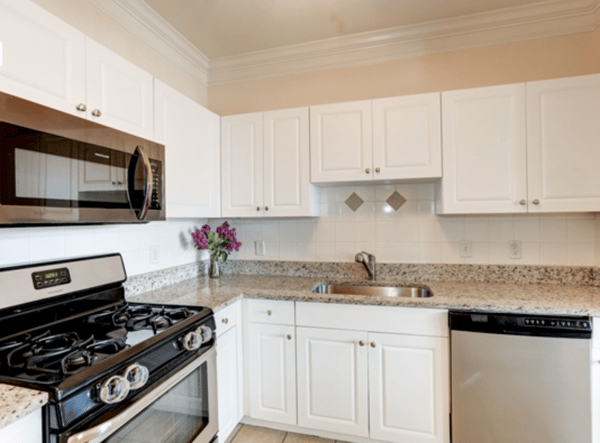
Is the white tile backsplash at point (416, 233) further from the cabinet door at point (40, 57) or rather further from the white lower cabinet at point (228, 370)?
the cabinet door at point (40, 57)

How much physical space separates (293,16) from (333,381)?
2.20 m

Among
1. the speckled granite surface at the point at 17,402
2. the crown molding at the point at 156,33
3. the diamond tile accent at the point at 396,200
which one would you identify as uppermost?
the crown molding at the point at 156,33

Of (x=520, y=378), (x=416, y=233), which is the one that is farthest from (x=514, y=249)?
(x=520, y=378)

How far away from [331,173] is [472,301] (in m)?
1.08

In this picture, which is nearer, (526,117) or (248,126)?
(526,117)

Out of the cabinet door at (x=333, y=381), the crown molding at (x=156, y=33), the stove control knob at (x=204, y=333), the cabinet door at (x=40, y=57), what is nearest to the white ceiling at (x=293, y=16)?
the crown molding at (x=156, y=33)

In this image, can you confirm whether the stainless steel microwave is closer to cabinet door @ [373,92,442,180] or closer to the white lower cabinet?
the white lower cabinet

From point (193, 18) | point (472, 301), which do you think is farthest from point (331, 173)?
point (193, 18)

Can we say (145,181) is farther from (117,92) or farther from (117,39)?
(117,39)

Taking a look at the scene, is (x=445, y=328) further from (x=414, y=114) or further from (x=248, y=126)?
(x=248, y=126)

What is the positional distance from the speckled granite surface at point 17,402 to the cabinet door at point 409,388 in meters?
1.41

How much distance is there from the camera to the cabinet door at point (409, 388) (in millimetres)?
1677

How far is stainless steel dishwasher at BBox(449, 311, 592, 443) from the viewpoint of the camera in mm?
Result: 1478

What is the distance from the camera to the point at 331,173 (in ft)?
6.96
